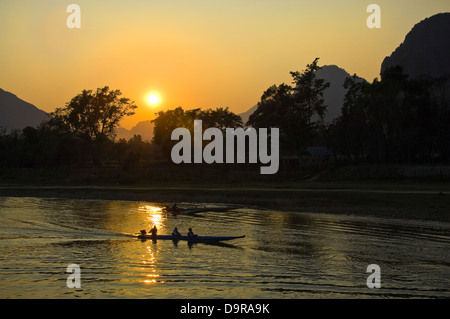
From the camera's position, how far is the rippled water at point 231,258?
23.1m

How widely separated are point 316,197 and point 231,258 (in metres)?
31.9

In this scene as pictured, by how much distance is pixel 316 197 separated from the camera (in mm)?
59312

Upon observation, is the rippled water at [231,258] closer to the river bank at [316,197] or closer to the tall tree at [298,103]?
the river bank at [316,197]

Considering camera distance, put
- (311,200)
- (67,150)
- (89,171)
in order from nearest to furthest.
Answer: (311,200) < (89,171) < (67,150)

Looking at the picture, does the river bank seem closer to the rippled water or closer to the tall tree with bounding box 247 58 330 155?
Result: the rippled water

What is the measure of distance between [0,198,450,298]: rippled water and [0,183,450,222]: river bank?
16.3 ft

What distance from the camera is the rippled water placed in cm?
2312

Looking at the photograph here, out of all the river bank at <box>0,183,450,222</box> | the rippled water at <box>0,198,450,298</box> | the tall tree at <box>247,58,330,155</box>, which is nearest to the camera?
the rippled water at <box>0,198,450,298</box>

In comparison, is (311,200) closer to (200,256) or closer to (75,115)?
(200,256)

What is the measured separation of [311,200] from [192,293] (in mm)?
37418

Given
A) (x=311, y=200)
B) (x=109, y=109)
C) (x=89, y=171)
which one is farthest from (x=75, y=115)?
(x=311, y=200)

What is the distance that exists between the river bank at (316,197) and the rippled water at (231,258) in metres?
4.97

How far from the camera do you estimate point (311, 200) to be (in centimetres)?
5788

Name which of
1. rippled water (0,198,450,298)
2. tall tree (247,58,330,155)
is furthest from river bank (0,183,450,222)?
tall tree (247,58,330,155)
